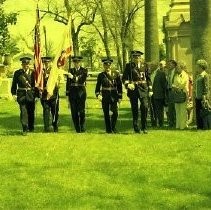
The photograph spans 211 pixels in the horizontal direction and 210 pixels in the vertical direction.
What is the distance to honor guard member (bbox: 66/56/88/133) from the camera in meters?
16.6

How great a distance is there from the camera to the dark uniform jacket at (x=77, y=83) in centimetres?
1662

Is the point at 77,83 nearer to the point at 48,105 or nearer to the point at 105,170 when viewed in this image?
the point at 48,105

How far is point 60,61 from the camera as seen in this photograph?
56.0 ft

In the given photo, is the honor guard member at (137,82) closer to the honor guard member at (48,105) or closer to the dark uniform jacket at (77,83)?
the dark uniform jacket at (77,83)

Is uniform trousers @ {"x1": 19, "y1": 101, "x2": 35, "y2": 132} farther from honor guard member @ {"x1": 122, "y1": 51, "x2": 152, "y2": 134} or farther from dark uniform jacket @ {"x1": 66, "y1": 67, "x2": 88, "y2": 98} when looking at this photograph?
honor guard member @ {"x1": 122, "y1": 51, "x2": 152, "y2": 134}

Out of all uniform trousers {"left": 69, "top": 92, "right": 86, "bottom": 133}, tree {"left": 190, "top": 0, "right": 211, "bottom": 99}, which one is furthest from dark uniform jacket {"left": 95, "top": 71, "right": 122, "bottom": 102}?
tree {"left": 190, "top": 0, "right": 211, "bottom": 99}

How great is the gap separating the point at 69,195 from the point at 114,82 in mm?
7130

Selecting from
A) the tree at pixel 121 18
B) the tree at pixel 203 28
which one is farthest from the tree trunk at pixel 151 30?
the tree at pixel 121 18

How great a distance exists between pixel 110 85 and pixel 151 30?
30.7 ft

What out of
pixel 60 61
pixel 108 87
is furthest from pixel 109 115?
pixel 60 61

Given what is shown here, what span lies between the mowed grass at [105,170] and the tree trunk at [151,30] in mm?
8660

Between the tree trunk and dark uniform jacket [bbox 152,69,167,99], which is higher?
the tree trunk

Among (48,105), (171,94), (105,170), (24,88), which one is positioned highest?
(24,88)

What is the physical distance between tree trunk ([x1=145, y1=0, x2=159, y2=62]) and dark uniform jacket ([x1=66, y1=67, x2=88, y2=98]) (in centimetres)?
870
